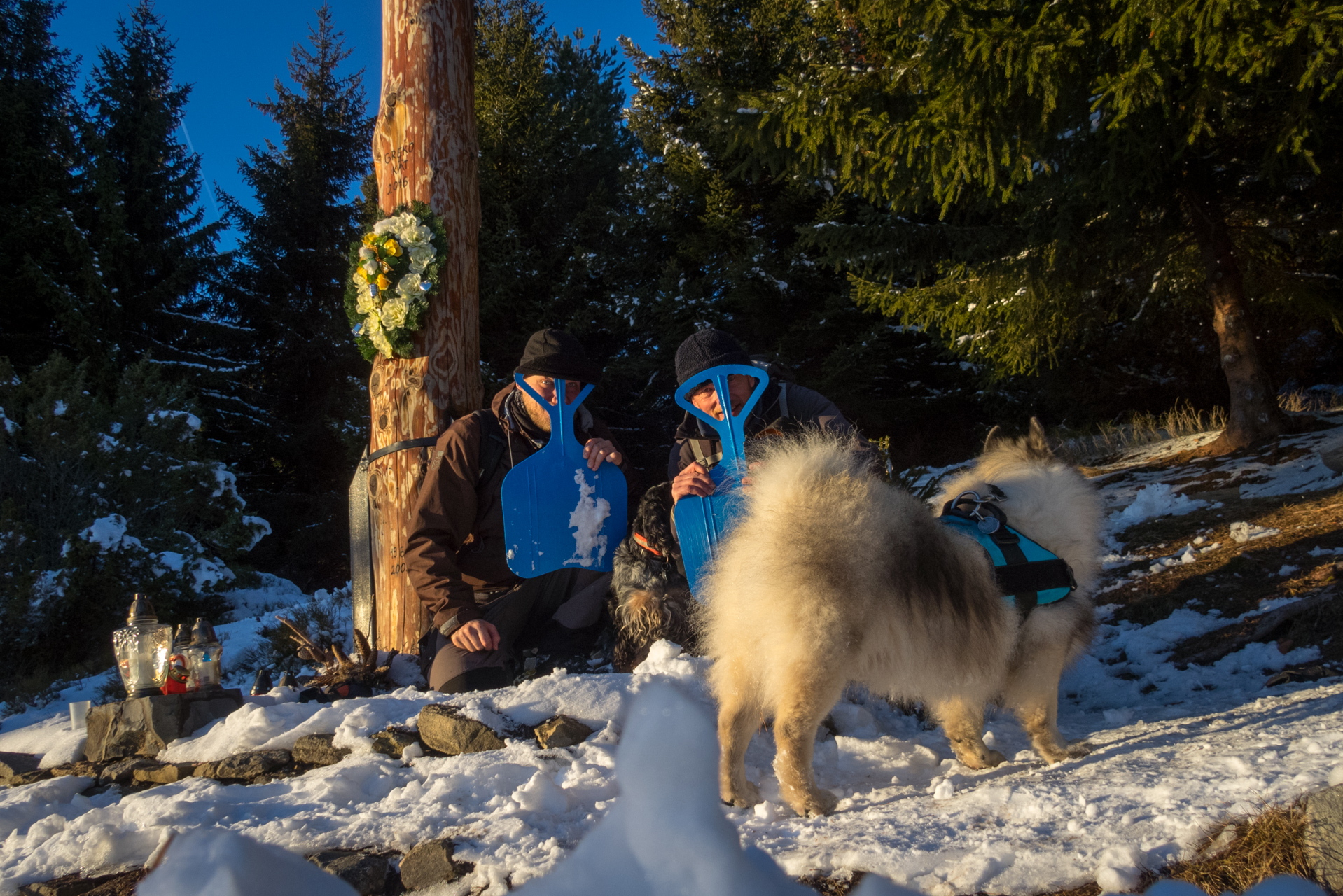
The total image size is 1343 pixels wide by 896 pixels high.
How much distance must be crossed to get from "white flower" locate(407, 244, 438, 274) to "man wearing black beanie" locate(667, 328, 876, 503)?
1800 millimetres

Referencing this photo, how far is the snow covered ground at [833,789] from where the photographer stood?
1890mm

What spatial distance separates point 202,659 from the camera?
3676 mm

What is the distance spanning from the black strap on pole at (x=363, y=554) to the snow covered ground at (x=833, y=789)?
1.05 meters

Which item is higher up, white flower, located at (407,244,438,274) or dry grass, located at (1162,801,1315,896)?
white flower, located at (407,244,438,274)

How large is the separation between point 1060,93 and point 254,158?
16.4m

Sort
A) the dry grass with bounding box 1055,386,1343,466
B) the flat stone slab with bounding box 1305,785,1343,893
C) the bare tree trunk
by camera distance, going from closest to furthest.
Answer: the flat stone slab with bounding box 1305,785,1343,893 → the bare tree trunk → the dry grass with bounding box 1055,386,1343,466

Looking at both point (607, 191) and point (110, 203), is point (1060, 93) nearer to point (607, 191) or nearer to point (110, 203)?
point (607, 191)

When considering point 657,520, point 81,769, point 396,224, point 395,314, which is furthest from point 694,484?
point 81,769

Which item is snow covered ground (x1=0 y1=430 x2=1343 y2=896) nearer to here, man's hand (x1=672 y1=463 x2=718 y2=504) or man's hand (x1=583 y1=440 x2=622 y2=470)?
man's hand (x1=672 y1=463 x2=718 y2=504)

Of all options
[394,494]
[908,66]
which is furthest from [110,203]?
[908,66]

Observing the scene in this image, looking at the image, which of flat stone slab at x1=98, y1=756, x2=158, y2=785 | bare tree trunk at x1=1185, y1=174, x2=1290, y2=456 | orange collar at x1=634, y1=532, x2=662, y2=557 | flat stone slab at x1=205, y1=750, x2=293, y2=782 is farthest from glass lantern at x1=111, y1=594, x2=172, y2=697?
bare tree trunk at x1=1185, y1=174, x2=1290, y2=456

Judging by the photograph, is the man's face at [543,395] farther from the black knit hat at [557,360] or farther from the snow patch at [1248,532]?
the snow patch at [1248,532]

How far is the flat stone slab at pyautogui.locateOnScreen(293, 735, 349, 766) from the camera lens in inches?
116

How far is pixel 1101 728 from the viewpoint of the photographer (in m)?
3.38
